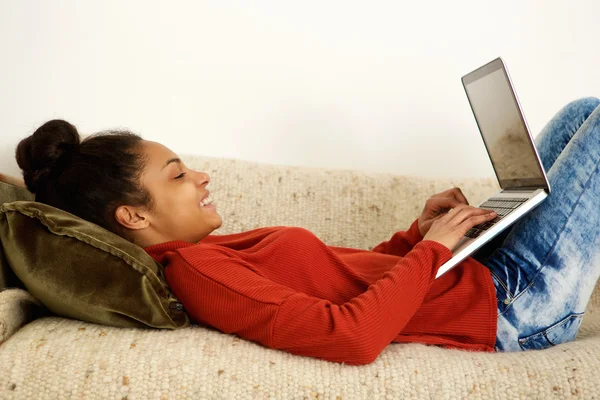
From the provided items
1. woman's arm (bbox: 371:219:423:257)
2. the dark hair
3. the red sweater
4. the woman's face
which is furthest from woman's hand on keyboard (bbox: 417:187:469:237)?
the dark hair

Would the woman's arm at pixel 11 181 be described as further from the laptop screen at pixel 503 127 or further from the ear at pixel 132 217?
the laptop screen at pixel 503 127

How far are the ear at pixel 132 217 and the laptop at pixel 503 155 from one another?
1.90ft

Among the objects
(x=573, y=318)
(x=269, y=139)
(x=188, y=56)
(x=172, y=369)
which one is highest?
(x=188, y=56)

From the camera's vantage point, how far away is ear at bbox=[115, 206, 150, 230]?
1.26 m

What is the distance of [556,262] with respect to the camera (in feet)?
4.11

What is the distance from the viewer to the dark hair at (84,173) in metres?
1.25

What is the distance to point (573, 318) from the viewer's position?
4.22 feet

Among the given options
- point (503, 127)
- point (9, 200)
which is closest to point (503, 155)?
point (503, 127)

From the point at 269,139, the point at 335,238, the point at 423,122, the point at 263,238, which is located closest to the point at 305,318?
the point at 263,238

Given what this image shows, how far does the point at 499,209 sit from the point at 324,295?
14.9 inches

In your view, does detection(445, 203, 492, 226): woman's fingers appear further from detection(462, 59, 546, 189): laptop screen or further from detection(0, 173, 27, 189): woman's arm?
detection(0, 173, 27, 189): woman's arm

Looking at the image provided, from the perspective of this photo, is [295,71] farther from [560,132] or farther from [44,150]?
[44,150]

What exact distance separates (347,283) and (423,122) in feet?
3.54

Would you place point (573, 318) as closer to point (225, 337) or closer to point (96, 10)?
point (225, 337)
